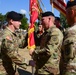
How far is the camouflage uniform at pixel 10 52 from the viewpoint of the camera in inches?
191

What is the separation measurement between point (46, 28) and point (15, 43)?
614 mm

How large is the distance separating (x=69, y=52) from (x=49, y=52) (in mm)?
1136

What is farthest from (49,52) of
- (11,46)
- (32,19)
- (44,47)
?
(32,19)

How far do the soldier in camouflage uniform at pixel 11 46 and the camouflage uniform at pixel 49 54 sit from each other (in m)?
0.44

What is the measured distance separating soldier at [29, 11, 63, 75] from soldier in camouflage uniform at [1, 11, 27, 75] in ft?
1.45

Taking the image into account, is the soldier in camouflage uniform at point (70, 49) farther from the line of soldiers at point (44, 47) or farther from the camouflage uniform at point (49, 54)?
the camouflage uniform at point (49, 54)

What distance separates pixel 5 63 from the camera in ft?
16.9

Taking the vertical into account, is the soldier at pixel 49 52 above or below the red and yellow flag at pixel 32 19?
below

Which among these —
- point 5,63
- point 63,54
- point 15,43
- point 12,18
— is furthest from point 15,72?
point 63,54

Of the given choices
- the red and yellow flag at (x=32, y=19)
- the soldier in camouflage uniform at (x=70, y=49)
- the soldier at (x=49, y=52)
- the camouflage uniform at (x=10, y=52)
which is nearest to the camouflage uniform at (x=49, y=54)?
the soldier at (x=49, y=52)

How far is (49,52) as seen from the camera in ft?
14.4

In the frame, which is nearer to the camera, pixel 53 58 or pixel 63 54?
pixel 63 54

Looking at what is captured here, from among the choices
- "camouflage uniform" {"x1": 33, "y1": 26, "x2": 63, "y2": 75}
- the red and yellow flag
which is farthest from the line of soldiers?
the red and yellow flag

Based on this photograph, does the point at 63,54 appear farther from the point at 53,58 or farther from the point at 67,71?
the point at 53,58
